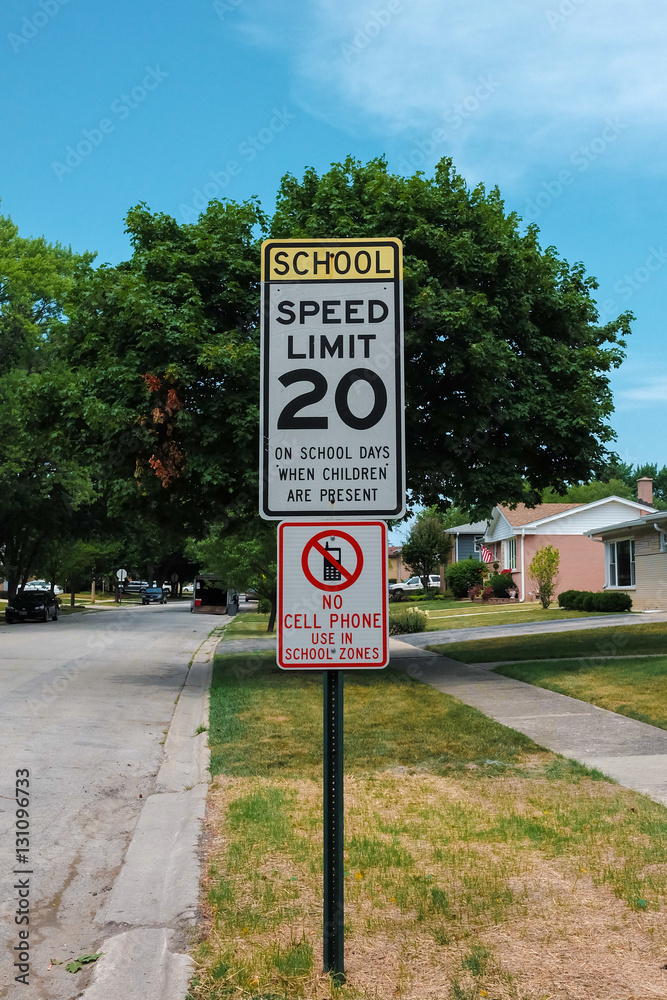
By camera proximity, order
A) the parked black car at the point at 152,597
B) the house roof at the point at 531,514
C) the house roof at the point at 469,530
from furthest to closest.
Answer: the parked black car at the point at 152,597, the house roof at the point at 469,530, the house roof at the point at 531,514

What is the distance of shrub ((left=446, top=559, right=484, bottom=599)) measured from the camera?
51.2 meters

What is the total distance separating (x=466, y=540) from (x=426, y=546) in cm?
525

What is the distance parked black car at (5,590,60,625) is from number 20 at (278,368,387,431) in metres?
36.9

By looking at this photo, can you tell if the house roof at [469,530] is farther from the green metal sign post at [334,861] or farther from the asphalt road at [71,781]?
the green metal sign post at [334,861]

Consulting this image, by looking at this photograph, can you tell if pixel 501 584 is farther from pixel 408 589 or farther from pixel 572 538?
pixel 408 589

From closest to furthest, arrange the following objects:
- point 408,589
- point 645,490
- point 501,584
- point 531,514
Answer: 1. point 501,584
2. point 531,514
3. point 645,490
4. point 408,589

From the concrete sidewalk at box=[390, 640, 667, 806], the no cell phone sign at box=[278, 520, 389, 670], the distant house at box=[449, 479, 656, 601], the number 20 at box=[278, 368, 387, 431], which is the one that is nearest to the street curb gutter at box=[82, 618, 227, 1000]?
the no cell phone sign at box=[278, 520, 389, 670]

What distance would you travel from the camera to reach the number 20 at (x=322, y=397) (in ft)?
12.2

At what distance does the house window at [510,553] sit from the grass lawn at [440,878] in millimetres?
38953

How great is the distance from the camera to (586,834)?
214 inches

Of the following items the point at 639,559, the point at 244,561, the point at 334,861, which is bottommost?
the point at 334,861

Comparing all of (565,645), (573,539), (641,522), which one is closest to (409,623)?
(641,522)

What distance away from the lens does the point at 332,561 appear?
364 cm

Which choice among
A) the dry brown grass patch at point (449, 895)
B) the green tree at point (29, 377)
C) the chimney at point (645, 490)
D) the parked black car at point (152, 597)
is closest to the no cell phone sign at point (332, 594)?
the dry brown grass patch at point (449, 895)
